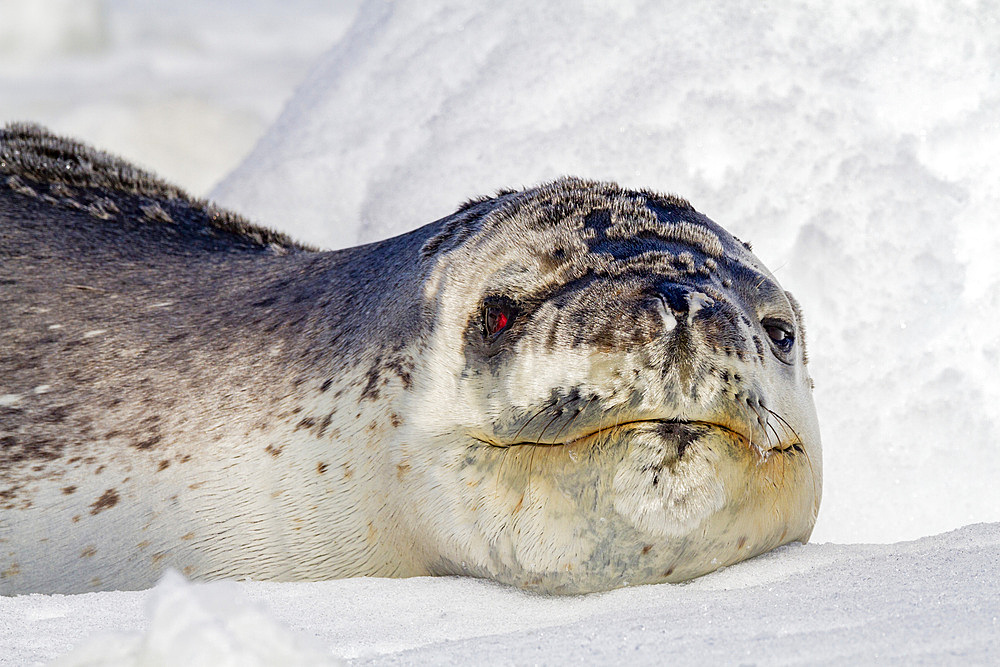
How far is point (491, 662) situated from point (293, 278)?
5.54 ft

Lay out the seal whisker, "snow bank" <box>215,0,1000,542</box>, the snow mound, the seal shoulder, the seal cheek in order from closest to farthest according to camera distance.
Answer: the snow mound
the seal cheek
the seal whisker
the seal shoulder
"snow bank" <box>215,0,1000,542</box>

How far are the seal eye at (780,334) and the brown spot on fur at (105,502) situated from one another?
1.50 metres

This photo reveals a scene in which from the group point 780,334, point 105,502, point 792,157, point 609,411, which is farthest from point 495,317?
point 792,157

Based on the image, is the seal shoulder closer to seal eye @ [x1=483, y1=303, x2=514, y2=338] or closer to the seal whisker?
seal eye @ [x1=483, y1=303, x2=514, y2=338]

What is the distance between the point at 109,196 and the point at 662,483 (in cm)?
229

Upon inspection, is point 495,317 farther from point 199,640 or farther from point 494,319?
point 199,640

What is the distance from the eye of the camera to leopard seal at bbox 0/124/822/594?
6.91 ft

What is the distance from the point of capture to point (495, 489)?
2.23 meters

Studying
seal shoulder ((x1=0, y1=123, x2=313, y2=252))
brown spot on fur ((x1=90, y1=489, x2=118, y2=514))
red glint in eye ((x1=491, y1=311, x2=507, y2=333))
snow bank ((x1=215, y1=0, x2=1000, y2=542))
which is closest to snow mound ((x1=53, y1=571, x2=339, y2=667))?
red glint in eye ((x1=491, y1=311, x2=507, y2=333))

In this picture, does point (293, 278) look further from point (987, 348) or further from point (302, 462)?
point (987, 348)

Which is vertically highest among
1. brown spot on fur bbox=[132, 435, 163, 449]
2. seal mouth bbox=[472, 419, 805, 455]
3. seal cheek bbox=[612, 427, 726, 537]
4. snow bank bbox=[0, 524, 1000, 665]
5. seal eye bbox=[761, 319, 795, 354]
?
seal eye bbox=[761, 319, 795, 354]

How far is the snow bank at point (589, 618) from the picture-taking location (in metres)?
1.32

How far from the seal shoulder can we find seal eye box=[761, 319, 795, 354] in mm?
1590

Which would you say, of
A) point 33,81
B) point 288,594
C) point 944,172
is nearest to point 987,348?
point 944,172
